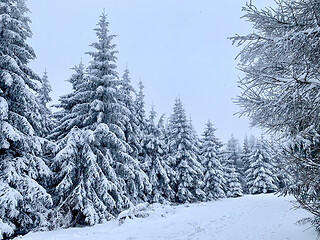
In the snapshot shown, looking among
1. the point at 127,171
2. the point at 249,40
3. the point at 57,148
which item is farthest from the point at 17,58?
the point at 249,40

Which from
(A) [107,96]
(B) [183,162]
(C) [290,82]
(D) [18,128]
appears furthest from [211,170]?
(C) [290,82]

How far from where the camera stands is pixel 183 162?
945 inches

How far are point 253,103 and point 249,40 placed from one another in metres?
1.40

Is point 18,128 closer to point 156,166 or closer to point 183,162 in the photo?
point 156,166

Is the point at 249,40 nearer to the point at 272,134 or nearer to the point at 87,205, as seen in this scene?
the point at 272,134

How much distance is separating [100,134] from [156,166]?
9.93 meters

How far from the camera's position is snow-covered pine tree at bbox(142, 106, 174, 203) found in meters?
21.3

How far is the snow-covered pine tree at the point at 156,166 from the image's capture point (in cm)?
2127

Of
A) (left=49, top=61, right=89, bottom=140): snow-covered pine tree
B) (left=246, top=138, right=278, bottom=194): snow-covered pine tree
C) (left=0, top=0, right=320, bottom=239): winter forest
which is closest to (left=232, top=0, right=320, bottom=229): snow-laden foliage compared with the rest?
(left=0, top=0, right=320, bottom=239): winter forest

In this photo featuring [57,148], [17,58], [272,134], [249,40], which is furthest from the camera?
[57,148]

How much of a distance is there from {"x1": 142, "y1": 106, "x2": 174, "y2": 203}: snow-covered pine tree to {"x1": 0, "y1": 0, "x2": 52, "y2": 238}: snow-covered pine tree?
1191 cm

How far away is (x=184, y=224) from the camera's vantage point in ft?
30.8

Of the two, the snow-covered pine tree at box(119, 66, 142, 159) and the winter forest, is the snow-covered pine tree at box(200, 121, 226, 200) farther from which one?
the snow-covered pine tree at box(119, 66, 142, 159)

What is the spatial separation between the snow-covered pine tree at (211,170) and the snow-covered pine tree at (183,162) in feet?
8.11
